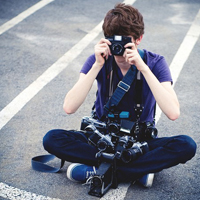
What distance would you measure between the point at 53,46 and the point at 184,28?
2803 mm

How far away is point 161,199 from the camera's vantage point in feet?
12.5

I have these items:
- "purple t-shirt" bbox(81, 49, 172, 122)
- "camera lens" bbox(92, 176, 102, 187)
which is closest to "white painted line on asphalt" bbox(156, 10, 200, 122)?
"purple t-shirt" bbox(81, 49, 172, 122)

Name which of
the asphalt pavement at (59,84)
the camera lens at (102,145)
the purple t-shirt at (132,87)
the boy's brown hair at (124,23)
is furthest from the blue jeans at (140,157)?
the boy's brown hair at (124,23)

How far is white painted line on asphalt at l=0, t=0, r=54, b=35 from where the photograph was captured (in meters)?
8.48

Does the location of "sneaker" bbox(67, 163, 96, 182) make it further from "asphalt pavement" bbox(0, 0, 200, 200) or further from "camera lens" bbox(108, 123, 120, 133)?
"camera lens" bbox(108, 123, 120, 133)

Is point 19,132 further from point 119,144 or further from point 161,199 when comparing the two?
point 161,199

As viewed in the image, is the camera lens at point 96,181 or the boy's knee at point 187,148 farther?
the boy's knee at point 187,148

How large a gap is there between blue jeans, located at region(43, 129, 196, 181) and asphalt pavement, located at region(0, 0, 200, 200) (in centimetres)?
23

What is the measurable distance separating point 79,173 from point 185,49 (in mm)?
4270

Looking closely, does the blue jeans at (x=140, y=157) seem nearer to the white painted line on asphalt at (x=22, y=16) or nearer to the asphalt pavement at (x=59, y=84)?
the asphalt pavement at (x=59, y=84)

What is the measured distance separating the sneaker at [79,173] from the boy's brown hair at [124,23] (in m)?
1.35

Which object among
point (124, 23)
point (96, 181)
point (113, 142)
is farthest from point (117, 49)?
point (96, 181)

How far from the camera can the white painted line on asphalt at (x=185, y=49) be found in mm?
6695

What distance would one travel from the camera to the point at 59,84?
6293 millimetres
